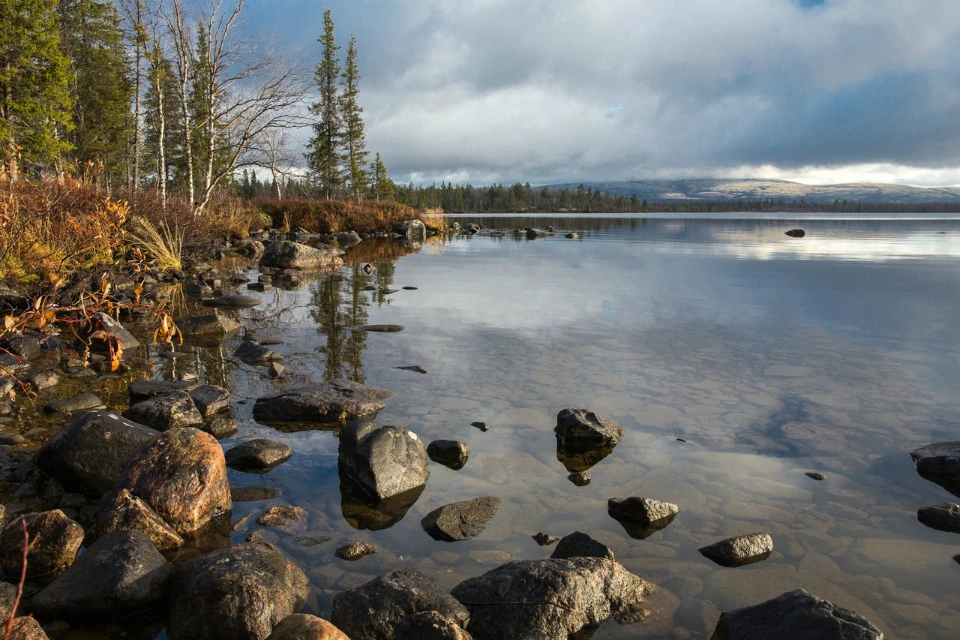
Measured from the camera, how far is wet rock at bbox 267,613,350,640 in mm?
2873

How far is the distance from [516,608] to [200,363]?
644 centimetres

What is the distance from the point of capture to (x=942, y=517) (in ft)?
14.6

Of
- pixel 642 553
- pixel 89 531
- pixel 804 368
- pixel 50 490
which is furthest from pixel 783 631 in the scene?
pixel 804 368

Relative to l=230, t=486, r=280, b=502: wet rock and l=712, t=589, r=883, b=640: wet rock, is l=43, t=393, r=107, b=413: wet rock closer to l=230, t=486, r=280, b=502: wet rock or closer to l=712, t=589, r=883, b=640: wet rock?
l=230, t=486, r=280, b=502: wet rock

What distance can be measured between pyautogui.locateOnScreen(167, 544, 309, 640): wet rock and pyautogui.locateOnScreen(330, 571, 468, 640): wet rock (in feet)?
0.98

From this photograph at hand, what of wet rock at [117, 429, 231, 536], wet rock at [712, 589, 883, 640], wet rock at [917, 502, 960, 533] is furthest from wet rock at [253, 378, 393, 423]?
wet rock at [917, 502, 960, 533]

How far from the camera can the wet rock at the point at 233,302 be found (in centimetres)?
1285

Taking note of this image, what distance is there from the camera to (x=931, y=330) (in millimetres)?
10984

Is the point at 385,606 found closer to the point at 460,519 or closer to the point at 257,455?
the point at 460,519

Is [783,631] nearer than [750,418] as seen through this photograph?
Yes

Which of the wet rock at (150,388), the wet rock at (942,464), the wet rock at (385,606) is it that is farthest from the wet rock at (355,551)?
the wet rock at (942,464)

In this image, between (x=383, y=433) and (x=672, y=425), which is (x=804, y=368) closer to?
(x=672, y=425)

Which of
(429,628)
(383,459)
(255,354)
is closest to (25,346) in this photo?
(255,354)

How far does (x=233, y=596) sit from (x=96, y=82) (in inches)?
1969
